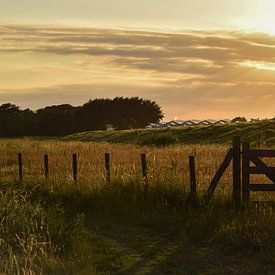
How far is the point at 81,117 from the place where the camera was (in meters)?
111

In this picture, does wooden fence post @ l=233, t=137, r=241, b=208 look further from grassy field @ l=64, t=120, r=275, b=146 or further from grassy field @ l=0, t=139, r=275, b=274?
grassy field @ l=64, t=120, r=275, b=146

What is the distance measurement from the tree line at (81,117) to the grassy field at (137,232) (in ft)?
284

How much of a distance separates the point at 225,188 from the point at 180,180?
115 cm

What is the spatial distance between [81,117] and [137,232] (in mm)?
100111

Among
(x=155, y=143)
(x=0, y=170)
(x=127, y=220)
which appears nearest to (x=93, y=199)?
(x=127, y=220)

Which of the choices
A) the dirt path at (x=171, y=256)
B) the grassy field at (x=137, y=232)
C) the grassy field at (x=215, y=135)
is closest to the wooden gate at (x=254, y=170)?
the grassy field at (x=137, y=232)

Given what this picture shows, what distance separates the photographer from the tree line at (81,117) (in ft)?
350

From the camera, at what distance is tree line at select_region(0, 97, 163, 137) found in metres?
107

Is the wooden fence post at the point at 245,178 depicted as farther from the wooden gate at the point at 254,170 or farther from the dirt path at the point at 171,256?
the dirt path at the point at 171,256

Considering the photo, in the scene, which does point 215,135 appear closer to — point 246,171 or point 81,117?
point 246,171

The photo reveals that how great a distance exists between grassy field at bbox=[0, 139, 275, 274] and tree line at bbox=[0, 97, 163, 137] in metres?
86.6

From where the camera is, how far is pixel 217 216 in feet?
39.1

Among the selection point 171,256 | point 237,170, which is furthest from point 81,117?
point 171,256

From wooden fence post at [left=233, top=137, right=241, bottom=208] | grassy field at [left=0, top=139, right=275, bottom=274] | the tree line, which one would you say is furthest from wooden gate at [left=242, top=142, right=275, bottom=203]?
the tree line
